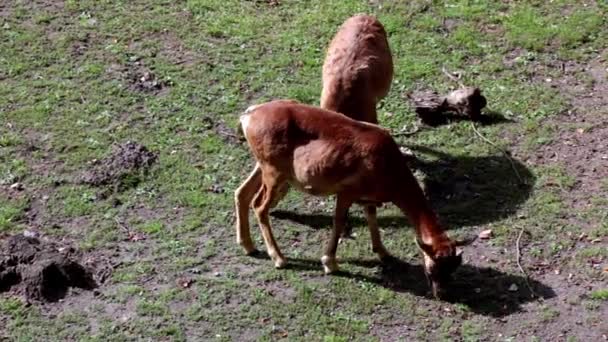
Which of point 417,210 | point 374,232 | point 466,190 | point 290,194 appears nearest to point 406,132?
point 466,190

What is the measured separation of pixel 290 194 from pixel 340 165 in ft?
5.62

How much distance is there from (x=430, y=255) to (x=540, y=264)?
1307 millimetres

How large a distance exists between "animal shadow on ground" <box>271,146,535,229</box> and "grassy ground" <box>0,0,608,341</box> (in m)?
0.02

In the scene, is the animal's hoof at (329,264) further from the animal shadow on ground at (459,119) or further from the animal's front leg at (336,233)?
the animal shadow on ground at (459,119)

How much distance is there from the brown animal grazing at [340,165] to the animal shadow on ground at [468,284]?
0.91 ft

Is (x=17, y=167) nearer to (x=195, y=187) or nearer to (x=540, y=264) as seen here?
(x=195, y=187)

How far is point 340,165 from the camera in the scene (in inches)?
428

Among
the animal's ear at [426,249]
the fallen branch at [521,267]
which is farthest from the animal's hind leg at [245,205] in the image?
the fallen branch at [521,267]

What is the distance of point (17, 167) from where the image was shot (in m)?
12.9

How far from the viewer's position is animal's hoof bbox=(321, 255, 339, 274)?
11.2m

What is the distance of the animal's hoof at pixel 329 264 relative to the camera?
11242 mm

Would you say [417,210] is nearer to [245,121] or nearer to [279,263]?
[279,263]

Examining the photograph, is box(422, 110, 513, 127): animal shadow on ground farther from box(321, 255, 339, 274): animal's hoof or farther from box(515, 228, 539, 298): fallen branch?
box(321, 255, 339, 274): animal's hoof

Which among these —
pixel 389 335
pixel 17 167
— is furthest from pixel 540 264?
pixel 17 167
